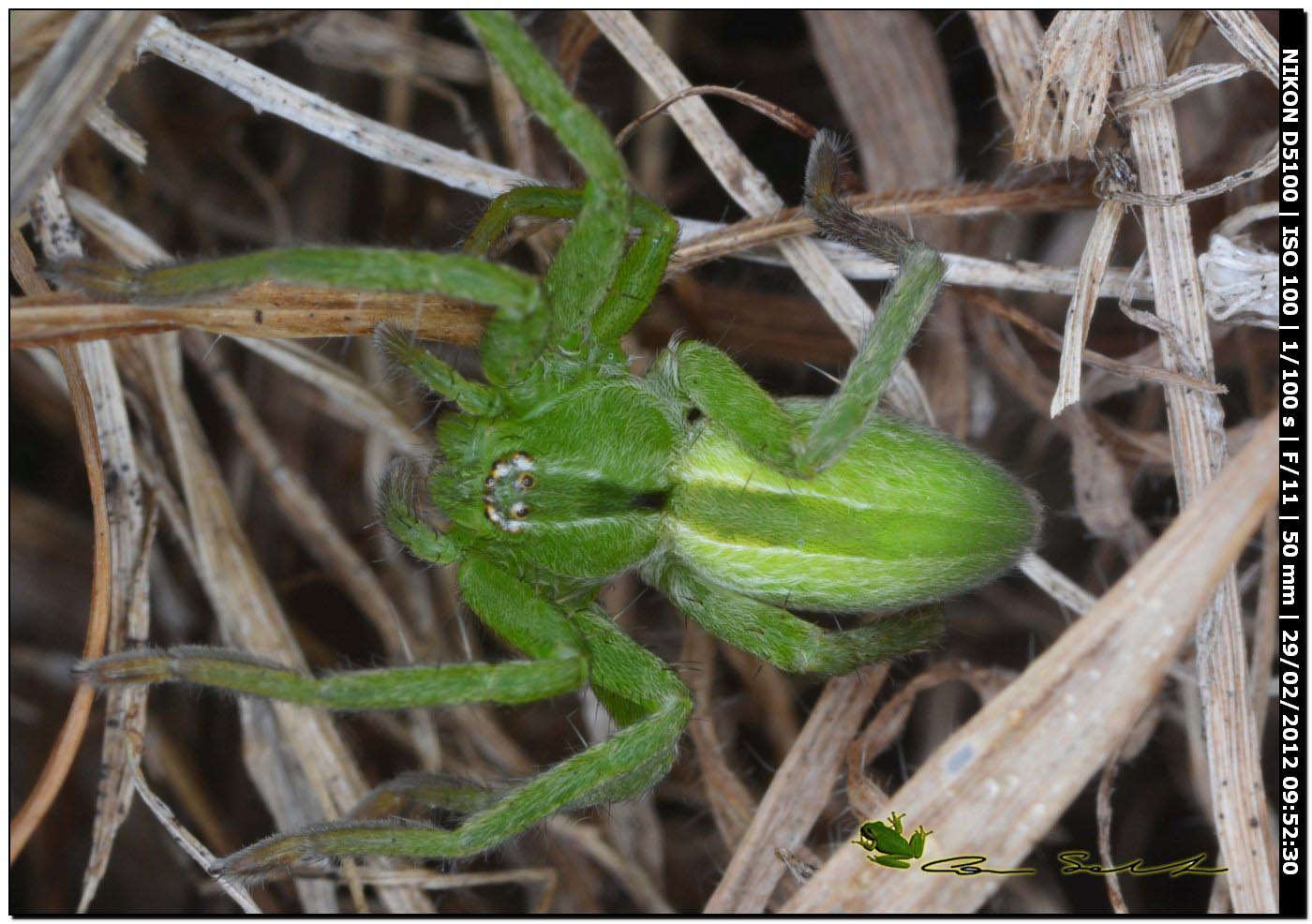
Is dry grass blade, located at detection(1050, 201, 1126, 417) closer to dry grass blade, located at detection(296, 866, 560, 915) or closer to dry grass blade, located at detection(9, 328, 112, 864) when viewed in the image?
dry grass blade, located at detection(296, 866, 560, 915)

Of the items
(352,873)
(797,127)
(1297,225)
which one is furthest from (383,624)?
(1297,225)

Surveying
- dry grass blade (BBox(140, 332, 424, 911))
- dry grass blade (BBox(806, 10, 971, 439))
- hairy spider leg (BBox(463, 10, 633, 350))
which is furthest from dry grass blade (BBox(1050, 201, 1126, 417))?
dry grass blade (BBox(140, 332, 424, 911))

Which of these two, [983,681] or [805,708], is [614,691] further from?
[983,681]

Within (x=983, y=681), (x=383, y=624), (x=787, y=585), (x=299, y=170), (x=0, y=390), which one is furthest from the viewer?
(x=299, y=170)

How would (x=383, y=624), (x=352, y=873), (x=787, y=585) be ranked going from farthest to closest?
(x=383, y=624), (x=352, y=873), (x=787, y=585)

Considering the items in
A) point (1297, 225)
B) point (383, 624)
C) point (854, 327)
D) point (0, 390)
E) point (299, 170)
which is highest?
point (299, 170)

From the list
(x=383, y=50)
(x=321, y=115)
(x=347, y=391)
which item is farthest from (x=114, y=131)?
(x=383, y=50)
